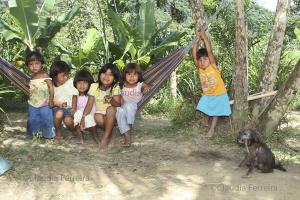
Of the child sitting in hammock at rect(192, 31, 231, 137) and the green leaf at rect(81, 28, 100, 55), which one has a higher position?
the green leaf at rect(81, 28, 100, 55)

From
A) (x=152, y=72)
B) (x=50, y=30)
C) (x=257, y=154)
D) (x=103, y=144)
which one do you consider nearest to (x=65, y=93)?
(x=103, y=144)

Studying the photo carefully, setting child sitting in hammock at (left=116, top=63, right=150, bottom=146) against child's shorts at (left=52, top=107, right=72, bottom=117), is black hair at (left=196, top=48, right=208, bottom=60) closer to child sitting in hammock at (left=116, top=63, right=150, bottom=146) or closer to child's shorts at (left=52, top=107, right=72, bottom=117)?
child sitting in hammock at (left=116, top=63, right=150, bottom=146)

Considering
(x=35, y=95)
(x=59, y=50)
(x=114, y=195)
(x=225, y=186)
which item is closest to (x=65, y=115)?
(x=35, y=95)

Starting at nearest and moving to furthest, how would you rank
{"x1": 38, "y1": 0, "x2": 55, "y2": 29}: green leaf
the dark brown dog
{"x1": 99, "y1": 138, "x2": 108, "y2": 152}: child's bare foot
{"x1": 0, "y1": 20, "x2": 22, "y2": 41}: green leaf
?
1. the dark brown dog
2. {"x1": 99, "y1": 138, "x2": 108, "y2": 152}: child's bare foot
3. {"x1": 0, "y1": 20, "x2": 22, "y2": 41}: green leaf
4. {"x1": 38, "y1": 0, "x2": 55, "y2": 29}: green leaf

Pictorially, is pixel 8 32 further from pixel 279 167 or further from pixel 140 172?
pixel 279 167

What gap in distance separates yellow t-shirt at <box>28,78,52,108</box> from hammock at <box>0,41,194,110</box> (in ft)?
0.42

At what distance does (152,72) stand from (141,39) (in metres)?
1.97

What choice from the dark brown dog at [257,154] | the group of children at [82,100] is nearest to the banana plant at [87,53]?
the group of children at [82,100]

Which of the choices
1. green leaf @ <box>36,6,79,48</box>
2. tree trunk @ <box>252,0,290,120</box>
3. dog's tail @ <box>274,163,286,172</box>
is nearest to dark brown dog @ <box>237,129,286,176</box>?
dog's tail @ <box>274,163,286,172</box>

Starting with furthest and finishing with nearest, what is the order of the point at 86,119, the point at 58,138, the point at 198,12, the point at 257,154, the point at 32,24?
the point at 32,24 < the point at 198,12 < the point at 58,138 < the point at 86,119 < the point at 257,154

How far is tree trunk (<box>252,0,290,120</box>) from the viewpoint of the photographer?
13.5 feet

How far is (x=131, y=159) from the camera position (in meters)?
3.68

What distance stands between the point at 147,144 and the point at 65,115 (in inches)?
34.3

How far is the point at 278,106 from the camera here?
4.00m
